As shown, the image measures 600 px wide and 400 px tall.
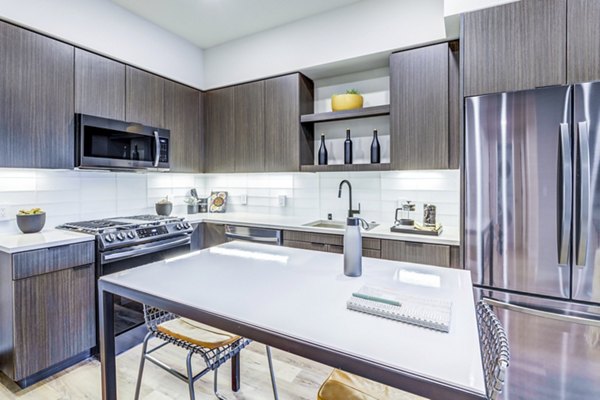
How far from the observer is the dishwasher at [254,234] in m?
2.85

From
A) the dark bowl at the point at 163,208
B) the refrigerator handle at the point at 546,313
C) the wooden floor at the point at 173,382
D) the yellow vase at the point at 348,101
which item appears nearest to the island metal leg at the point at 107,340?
the wooden floor at the point at 173,382

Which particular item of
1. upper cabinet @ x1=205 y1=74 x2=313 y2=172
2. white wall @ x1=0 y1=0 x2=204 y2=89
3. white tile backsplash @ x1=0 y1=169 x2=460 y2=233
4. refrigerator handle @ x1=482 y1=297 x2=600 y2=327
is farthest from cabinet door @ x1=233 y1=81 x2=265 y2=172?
refrigerator handle @ x1=482 y1=297 x2=600 y2=327

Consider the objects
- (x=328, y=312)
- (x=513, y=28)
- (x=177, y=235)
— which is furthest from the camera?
(x=177, y=235)

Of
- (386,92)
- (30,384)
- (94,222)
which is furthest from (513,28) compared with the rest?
(30,384)

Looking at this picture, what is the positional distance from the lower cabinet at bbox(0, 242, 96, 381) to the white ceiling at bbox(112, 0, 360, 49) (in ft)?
7.05

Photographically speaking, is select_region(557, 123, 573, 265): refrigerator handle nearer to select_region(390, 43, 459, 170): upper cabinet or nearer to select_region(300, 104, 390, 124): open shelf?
select_region(390, 43, 459, 170): upper cabinet

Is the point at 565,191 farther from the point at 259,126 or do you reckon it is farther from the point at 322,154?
the point at 259,126

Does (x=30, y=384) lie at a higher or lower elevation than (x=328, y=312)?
lower

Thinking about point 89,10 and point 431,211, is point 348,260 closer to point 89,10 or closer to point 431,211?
point 431,211

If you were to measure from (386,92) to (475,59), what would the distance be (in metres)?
1.03

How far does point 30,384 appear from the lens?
1.97 m

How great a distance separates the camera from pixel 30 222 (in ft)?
7.44

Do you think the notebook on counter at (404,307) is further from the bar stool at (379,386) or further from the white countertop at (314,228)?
the white countertop at (314,228)

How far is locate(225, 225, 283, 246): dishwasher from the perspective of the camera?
2.85 m
